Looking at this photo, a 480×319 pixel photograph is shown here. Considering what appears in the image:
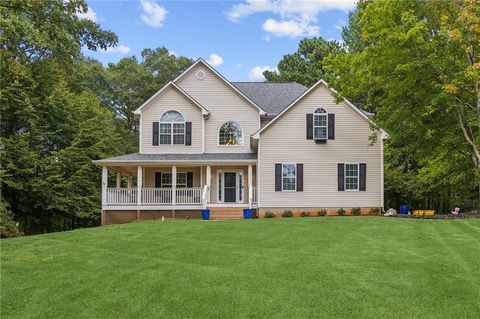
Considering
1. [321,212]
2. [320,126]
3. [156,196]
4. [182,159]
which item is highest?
[320,126]

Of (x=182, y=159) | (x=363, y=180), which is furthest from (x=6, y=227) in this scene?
(x=363, y=180)

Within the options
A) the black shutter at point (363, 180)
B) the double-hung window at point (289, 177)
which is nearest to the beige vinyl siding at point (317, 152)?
the black shutter at point (363, 180)

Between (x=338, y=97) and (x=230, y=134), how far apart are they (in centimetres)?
622

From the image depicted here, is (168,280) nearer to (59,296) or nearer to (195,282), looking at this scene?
(195,282)

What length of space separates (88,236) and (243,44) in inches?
446

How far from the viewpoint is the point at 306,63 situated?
133ft

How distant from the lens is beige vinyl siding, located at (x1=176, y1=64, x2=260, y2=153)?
24000 mm

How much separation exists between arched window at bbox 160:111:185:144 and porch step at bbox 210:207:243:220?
4254 millimetres

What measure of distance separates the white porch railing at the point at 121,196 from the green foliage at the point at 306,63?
2089 centimetres

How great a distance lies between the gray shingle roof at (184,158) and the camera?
71.6ft

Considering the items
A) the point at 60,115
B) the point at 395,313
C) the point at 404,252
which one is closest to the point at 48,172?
the point at 60,115

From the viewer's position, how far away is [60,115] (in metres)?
28.1

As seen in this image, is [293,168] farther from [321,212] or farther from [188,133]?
[188,133]

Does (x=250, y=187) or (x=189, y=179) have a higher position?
(x=189, y=179)
